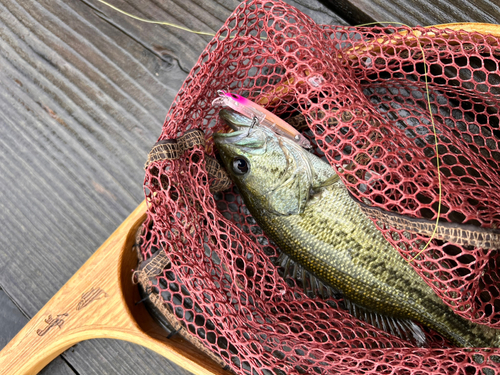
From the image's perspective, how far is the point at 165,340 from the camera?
148 centimetres

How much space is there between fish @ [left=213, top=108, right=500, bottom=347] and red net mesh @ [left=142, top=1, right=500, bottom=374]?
0.32 ft

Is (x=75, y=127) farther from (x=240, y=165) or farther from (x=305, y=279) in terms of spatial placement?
(x=305, y=279)

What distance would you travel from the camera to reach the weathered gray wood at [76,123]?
1.87 metres

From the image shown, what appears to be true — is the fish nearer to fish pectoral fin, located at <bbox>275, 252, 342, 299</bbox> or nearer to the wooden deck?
fish pectoral fin, located at <bbox>275, 252, 342, 299</bbox>

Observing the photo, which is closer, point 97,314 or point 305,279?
point 97,314

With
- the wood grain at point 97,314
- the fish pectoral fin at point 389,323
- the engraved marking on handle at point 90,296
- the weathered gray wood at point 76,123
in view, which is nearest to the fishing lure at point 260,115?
the weathered gray wood at point 76,123

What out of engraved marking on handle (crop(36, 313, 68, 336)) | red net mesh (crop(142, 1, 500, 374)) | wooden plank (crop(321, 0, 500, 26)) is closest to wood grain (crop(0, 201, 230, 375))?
engraved marking on handle (crop(36, 313, 68, 336))

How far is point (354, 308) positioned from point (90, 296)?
1171mm

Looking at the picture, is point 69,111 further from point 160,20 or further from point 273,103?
point 273,103

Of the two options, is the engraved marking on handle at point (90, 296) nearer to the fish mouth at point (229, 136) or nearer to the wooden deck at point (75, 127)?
the wooden deck at point (75, 127)

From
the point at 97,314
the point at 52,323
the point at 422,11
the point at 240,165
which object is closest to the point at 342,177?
the point at 240,165

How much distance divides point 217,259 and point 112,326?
521mm

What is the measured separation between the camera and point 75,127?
1933 mm

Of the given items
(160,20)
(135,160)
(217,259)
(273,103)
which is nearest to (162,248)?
(217,259)
